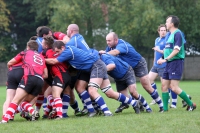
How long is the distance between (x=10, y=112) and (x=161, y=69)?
6.13 m

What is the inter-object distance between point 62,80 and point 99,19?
2855cm

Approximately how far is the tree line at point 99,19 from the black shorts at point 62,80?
25.0 meters

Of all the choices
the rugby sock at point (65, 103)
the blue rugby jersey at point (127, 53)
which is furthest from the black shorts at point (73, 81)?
the blue rugby jersey at point (127, 53)

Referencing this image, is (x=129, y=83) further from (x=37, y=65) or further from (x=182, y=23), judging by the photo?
(x=182, y=23)

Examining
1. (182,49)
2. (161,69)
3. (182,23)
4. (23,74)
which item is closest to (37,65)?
(23,74)

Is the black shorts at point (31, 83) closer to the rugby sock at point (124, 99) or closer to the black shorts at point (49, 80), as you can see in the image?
the black shorts at point (49, 80)

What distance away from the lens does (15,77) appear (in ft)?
34.1

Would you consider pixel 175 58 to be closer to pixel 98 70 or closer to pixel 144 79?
pixel 144 79

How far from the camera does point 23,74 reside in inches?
409

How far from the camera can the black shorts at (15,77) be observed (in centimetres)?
1039

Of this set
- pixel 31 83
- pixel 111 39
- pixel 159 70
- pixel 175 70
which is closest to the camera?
pixel 31 83

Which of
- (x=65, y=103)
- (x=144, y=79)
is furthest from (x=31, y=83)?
(x=144, y=79)

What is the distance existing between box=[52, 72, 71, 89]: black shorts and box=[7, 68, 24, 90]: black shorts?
70 centimetres

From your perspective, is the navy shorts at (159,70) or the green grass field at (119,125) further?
the navy shorts at (159,70)
